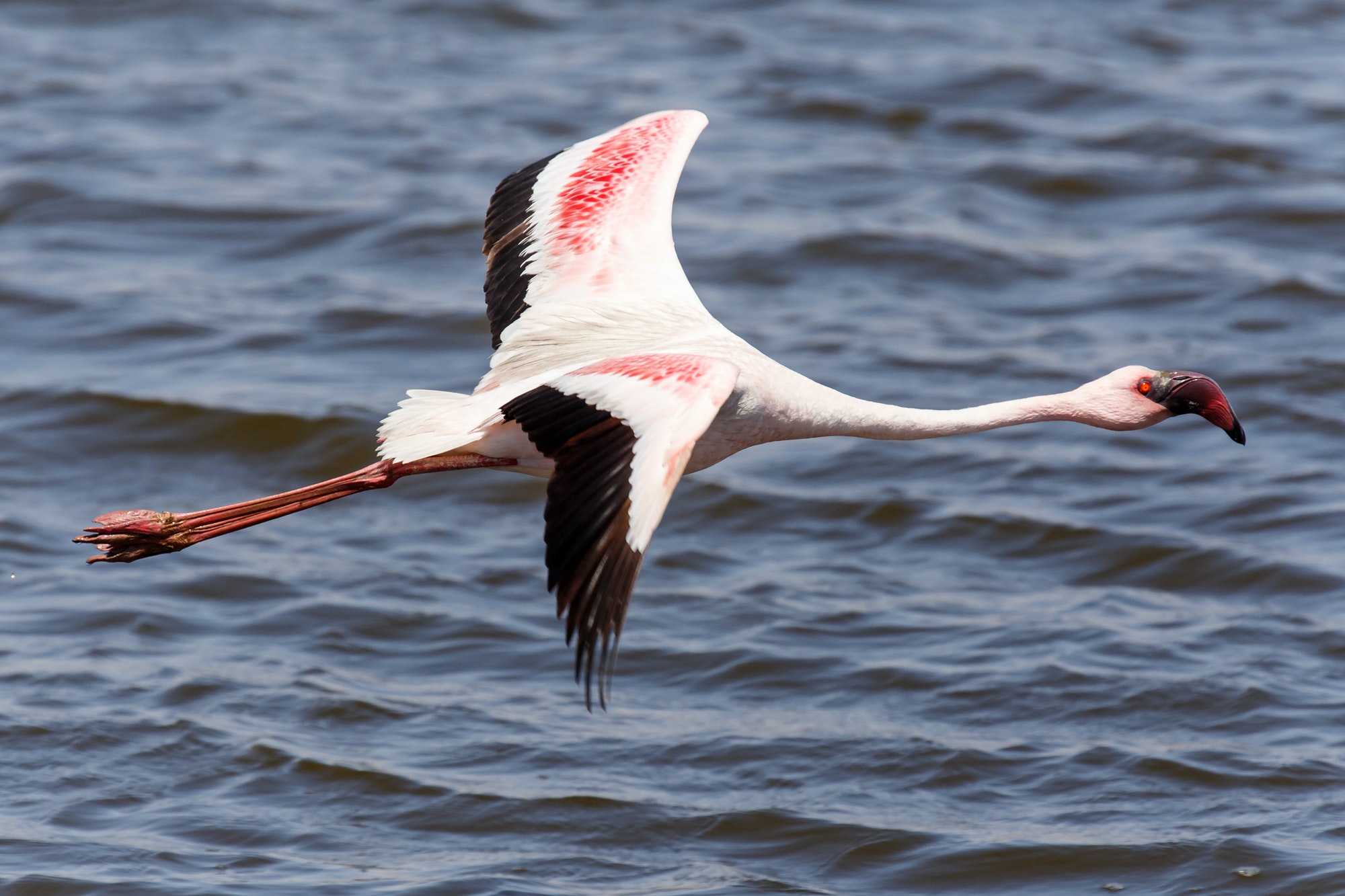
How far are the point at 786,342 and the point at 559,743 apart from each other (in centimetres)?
514

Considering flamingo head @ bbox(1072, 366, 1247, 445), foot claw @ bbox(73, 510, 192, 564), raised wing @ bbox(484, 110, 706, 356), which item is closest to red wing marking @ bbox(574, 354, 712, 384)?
raised wing @ bbox(484, 110, 706, 356)

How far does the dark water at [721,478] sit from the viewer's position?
848 centimetres

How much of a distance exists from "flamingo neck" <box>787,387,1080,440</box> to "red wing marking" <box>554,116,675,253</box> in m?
1.73

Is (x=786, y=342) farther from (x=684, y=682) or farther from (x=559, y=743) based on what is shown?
(x=559, y=743)

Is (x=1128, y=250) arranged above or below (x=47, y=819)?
above

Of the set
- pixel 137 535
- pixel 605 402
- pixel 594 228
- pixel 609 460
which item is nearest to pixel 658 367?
pixel 605 402

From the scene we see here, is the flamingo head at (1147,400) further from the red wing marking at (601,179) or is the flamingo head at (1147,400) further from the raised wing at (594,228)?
the red wing marking at (601,179)

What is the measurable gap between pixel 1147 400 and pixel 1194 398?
0.69ft

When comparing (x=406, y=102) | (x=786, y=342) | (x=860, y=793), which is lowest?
(x=860, y=793)

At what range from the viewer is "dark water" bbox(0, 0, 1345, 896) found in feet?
27.8

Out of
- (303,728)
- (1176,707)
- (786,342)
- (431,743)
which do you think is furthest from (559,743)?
(786,342)

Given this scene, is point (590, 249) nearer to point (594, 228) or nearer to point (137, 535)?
point (594, 228)

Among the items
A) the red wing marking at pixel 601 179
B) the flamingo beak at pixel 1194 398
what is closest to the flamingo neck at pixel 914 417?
the flamingo beak at pixel 1194 398

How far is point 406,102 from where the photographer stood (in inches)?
687
